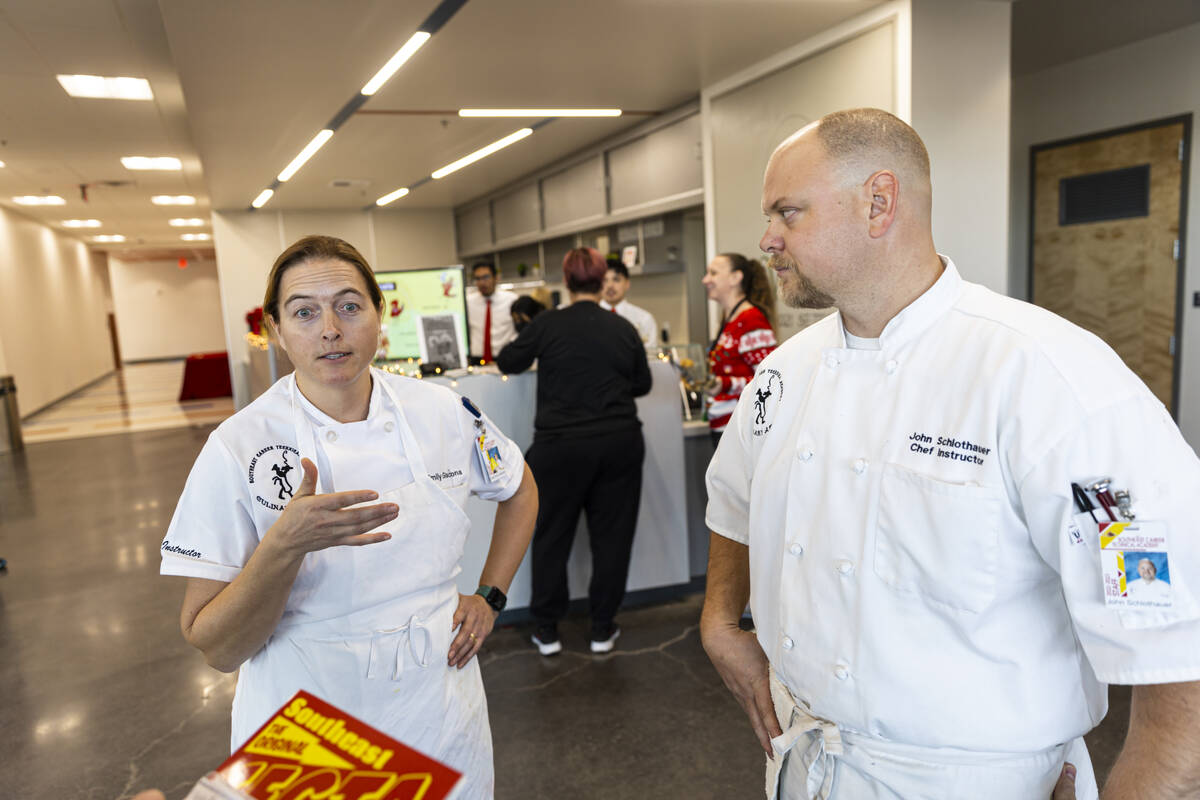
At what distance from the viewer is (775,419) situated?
1264 mm

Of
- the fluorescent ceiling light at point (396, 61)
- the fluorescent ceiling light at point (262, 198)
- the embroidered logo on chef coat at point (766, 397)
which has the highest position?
the fluorescent ceiling light at point (262, 198)

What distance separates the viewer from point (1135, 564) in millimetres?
874

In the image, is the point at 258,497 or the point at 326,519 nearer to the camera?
the point at 326,519

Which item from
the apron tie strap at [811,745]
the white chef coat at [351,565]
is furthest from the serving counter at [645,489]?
the apron tie strap at [811,745]

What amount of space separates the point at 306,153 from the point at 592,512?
5.17 m

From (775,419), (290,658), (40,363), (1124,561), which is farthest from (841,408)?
(40,363)

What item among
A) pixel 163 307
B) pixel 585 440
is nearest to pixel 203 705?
pixel 585 440

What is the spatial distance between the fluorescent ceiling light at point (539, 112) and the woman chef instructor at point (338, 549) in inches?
183

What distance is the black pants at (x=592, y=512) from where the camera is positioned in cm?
329

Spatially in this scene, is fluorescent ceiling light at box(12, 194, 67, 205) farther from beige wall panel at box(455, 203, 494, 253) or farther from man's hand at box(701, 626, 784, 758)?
man's hand at box(701, 626, 784, 758)

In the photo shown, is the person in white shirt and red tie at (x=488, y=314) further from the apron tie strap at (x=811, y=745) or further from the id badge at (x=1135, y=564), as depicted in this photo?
the id badge at (x=1135, y=564)

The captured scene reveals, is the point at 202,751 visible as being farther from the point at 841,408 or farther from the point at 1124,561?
the point at 1124,561

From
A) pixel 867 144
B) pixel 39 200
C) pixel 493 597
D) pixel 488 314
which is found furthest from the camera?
pixel 39 200

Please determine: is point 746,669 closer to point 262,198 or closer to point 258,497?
point 258,497
